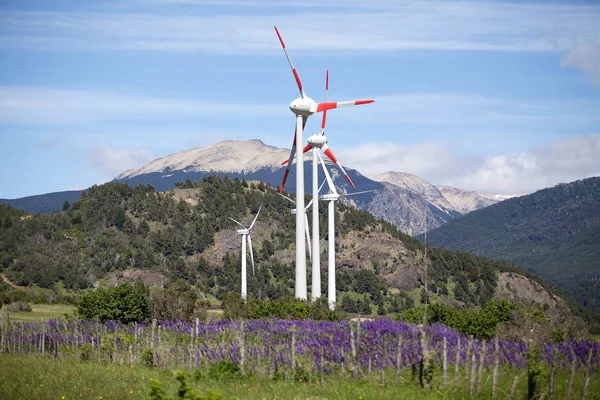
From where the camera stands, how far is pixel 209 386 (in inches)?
1148

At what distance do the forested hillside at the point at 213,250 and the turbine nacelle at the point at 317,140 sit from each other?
55233 mm

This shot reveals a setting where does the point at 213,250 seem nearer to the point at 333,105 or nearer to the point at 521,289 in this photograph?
the point at 521,289

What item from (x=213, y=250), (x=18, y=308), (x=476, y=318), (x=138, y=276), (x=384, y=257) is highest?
(x=213, y=250)

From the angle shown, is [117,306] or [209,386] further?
[117,306]

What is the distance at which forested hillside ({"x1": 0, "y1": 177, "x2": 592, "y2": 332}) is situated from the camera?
132875 mm

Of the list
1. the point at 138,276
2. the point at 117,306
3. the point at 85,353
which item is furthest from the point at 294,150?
the point at 138,276

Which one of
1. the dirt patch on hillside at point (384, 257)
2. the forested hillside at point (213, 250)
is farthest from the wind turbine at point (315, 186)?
the dirt patch on hillside at point (384, 257)

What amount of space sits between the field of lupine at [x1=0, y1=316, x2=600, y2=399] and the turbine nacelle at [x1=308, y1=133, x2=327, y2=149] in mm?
30674

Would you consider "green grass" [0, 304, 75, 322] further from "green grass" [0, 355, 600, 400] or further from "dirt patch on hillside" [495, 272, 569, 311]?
"dirt patch on hillside" [495, 272, 569, 311]

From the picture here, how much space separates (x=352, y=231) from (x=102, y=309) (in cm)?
10599

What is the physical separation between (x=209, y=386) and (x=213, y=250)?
122012mm

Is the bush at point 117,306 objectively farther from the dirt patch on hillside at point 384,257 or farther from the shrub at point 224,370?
the dirt patch on hillside at point 384,257

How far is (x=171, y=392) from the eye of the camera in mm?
27750

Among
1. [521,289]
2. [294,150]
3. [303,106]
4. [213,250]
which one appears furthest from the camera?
[521,289]
